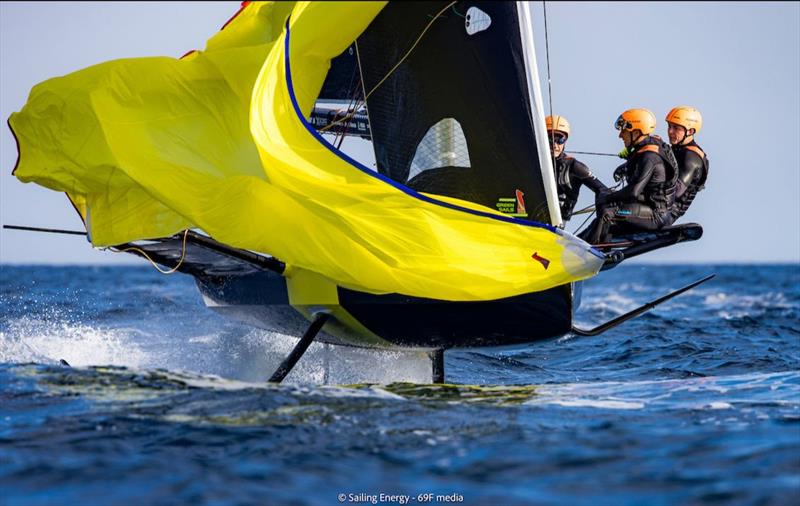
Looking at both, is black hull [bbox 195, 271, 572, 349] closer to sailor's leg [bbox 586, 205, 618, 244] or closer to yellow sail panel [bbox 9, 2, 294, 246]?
sailor's leg [bbox 586, 205, 618, 244]

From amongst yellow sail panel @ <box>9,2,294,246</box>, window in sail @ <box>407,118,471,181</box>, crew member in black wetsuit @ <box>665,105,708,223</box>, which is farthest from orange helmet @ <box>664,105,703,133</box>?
yellow sail panel @ <box>9,2,294,246</box>

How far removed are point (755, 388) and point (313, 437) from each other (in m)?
3.90

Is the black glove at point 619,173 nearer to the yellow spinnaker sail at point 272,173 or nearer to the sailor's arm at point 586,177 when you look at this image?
the sailor's arm at point 586,177

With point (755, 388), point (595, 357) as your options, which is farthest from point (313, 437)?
point (595, 357)

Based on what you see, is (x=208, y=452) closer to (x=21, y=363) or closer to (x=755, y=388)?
(x=21, y=363)

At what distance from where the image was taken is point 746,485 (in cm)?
517

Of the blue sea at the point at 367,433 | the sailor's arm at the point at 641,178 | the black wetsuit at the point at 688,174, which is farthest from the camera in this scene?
the black wetsuit at the point at 688,174

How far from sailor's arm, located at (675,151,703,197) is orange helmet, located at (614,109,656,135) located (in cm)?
40

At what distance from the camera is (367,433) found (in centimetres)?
608

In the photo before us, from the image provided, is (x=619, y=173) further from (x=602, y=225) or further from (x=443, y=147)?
(x=443, y=147)

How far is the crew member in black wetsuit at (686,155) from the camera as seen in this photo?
9.40m

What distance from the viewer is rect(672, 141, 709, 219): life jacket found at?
941 centimetres

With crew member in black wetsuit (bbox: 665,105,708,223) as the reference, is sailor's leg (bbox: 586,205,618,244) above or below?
below

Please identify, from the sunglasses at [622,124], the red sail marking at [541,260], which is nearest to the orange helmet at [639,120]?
the sunglasses at [622,124]
